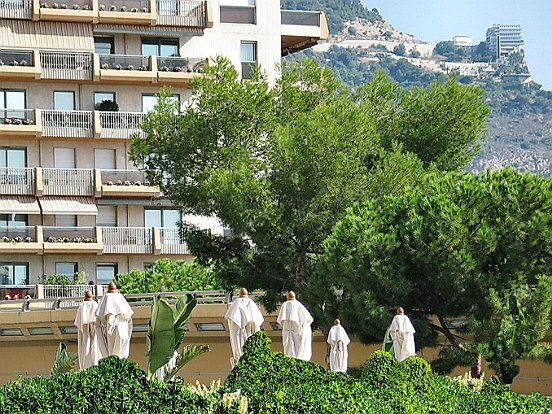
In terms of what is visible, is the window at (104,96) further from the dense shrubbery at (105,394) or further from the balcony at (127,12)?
the dense shrubbery at (105,394)

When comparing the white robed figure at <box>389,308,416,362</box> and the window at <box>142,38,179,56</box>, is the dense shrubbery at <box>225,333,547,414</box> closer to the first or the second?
the white robed figure at <box>389,308,416,362</box>

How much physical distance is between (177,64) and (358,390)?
3760 centimetres

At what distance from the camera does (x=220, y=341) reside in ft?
142

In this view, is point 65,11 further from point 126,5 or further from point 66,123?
point 66,123

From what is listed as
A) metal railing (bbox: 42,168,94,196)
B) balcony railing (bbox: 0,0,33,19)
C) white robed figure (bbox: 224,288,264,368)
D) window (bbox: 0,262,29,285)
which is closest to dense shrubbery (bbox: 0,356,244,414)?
white robed figure (bbox: 224,288,264,368)

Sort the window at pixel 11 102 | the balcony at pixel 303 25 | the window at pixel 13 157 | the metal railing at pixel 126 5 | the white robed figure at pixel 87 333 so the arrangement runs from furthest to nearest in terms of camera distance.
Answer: the balcony at pixel 303 25, the metal railing at pixel 126 5, the window at pixel 13 157, the window at pixel 11 102, the white robed figure at pixel 87 333

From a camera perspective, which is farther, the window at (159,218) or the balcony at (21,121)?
the window at (159,218)

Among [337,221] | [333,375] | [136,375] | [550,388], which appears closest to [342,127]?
[337,221]

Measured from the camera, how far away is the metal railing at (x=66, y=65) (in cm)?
5544

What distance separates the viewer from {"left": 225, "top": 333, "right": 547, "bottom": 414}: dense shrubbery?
19.4 metres

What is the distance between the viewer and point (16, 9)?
181 ft

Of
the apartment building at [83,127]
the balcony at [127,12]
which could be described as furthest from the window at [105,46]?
the balcony at [127,12]

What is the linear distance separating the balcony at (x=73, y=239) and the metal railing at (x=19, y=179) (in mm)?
1697

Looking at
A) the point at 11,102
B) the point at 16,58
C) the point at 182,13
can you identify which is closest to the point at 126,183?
the point at 11,102
